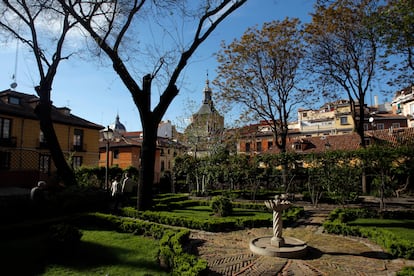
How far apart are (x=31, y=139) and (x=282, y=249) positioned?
26134 mm

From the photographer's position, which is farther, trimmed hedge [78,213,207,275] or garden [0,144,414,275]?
garden [0,144,414,275]

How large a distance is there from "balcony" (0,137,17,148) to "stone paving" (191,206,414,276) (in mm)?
21812

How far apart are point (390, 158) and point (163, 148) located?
117 ft

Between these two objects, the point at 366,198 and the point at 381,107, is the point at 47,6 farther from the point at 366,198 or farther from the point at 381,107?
the point at 381,107

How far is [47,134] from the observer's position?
1503cm

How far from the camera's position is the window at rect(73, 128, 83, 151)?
30469 millimetres

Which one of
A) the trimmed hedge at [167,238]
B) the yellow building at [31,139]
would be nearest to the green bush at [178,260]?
the trimmed hedge at [167,238]

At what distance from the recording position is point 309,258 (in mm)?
6836

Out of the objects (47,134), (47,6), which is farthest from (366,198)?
(47,6)

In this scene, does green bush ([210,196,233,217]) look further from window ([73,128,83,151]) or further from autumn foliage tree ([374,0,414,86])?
window ([73,128,83,151])

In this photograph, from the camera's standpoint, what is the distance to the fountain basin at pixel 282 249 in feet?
22.3

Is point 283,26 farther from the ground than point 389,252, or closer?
farther from the ground

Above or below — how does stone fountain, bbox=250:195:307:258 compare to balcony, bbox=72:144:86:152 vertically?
below

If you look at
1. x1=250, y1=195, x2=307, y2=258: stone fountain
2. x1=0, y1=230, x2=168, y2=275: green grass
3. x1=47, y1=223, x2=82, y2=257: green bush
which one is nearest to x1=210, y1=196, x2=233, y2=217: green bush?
x1=0, y1=230, x2=168, y2=275: green grass
